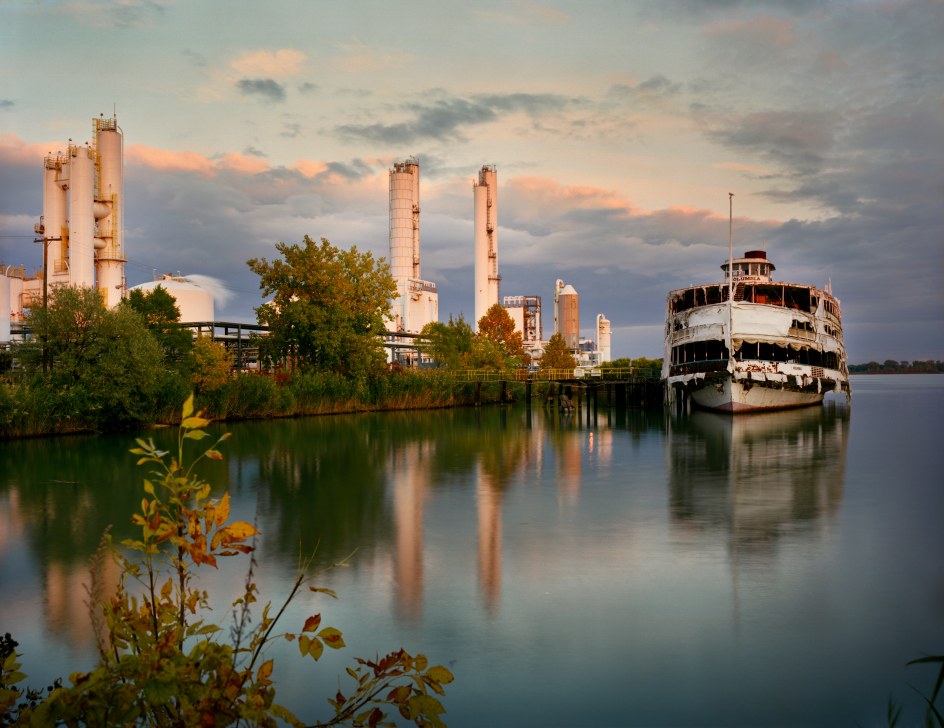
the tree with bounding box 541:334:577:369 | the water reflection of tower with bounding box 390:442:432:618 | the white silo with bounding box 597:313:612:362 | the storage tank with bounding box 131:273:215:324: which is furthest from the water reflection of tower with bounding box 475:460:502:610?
the white silo with bounding box 597:313:612:362

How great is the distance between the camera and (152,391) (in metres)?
30.4

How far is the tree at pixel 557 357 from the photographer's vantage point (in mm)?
88062

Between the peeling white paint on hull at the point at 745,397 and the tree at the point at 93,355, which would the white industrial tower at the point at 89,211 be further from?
the peeling white paint on hull at the point at 745,397

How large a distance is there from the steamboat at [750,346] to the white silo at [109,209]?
44.0m

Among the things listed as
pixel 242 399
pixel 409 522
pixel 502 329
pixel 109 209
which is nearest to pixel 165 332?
pixel 242 399

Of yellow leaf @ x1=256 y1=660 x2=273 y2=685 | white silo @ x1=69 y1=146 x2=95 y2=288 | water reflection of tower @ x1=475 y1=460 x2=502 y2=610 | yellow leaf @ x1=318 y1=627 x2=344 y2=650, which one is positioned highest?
white silo @ x1=69 y1=146 x2=95 y2=288

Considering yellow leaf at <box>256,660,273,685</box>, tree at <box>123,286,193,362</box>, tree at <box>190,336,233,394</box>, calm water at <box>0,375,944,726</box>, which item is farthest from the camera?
tree at <box>123,286,193,362</box>

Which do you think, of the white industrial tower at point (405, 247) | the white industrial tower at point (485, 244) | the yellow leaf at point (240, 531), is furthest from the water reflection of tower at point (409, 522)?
the white industrial tower at point (485, 244)

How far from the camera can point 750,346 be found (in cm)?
4347

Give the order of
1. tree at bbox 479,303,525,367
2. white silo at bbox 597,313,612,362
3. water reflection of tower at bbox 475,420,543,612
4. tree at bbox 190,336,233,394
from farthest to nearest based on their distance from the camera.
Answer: white silo at bbox 597,313,612,362
tree at bbox 479,303,525,367
tree at bbox 190,336,233,394
water reflection of tower at bbox 475,420,543,612

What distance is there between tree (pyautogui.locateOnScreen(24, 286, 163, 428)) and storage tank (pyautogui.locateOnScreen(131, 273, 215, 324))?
38490mm

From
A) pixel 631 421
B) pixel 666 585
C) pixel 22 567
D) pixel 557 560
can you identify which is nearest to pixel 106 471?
pixel 22 567

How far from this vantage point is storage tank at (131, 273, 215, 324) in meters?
67.9

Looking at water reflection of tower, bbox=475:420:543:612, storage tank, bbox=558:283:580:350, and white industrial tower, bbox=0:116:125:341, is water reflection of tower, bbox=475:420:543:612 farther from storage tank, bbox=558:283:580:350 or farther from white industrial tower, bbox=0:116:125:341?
storage tank, bbox=558:283:580:350
